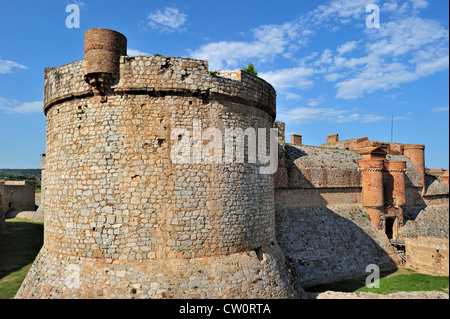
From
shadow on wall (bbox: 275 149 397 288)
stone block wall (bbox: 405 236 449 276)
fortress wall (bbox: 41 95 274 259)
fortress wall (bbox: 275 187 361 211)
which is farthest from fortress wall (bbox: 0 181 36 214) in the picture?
stone block wall (bbox: 405 236 449 276)

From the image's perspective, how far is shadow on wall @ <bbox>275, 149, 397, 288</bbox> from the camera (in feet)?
49.3

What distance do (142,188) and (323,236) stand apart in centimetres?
1257

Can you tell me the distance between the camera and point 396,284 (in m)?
14.9

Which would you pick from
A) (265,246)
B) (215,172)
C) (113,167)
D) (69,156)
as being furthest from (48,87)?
(265,246)

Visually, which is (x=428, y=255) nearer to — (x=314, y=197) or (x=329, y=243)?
(x=329, y=243)

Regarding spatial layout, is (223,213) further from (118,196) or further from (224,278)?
(118,196)

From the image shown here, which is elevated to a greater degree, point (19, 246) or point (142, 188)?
point (142, 188)

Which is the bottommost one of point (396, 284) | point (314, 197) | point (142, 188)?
point (396, 284)

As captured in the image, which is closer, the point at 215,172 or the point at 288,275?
the point at 215,172

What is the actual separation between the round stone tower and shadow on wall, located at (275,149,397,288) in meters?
6.84

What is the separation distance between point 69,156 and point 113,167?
161cm

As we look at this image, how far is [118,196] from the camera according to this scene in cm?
780

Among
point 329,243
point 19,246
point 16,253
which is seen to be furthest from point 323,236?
point 19,246

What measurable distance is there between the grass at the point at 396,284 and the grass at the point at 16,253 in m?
13.7
